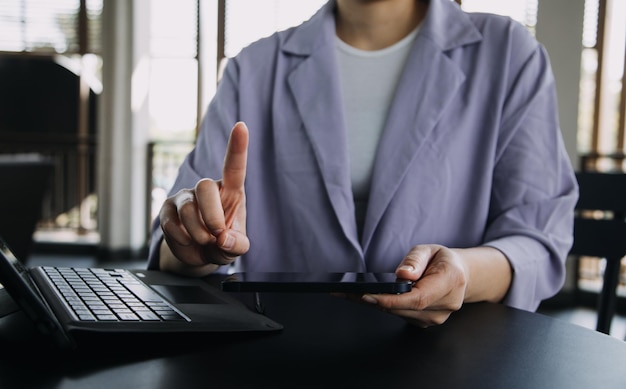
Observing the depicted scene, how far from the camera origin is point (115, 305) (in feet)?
2.33

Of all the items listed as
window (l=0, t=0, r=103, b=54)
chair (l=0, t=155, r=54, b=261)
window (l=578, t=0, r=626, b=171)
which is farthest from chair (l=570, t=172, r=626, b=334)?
window (l=0, t=0, r=103, b=54)

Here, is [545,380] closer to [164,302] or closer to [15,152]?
[164,302]

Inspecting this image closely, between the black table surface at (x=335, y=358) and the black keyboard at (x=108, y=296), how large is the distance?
0.04 metres

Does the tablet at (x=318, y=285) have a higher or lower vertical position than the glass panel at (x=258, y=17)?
lower

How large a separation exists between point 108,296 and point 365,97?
0.61 m

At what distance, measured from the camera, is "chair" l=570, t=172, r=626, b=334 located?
1296 millimetres

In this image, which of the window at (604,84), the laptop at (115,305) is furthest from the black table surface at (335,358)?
the window at (604,84)

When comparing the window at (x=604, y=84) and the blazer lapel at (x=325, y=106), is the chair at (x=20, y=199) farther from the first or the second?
the window at (x=604, y=84)

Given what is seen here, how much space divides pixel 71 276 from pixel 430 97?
2.06 feet

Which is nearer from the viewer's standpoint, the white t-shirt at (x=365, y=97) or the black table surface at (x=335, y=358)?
the black table surface at (x=335, y=358)

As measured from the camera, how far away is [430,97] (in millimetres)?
1111

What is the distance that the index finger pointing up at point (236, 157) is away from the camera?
0.78m

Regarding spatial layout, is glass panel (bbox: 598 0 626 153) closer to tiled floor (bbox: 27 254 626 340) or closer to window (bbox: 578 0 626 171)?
window (bbox: 578 0 626 171)

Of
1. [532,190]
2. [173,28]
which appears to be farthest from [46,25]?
[532,190]
